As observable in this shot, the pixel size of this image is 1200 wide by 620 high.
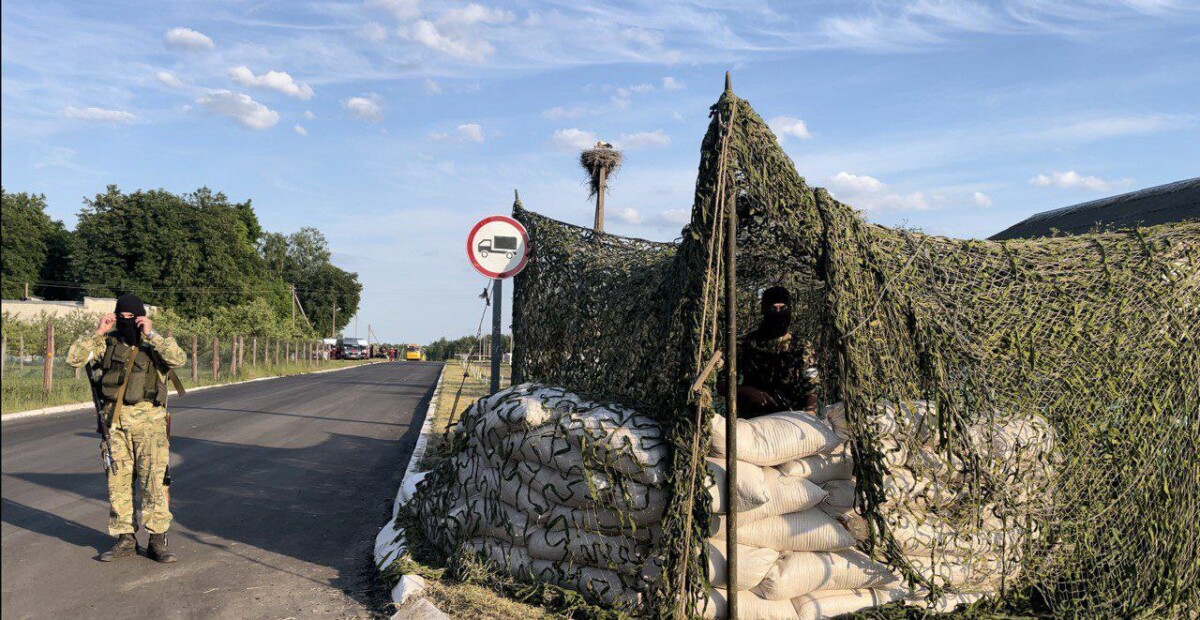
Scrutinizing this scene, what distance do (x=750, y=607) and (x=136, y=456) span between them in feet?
14.7

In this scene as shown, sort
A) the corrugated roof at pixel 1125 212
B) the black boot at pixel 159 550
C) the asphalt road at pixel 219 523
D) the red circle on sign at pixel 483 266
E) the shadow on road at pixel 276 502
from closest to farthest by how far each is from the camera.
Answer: the asphalt road at pixel 219 523 < the black boot at pixel 159 550 < the shadow on road at pixel 276 502 < the red circle on sign at pixel 483 266 < the corrugated roof at pixel 1125 212

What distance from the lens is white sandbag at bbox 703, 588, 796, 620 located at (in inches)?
160

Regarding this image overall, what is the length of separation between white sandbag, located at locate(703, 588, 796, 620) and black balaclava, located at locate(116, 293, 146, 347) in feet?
14.5

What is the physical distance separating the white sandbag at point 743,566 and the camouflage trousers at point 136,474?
4.02 meters

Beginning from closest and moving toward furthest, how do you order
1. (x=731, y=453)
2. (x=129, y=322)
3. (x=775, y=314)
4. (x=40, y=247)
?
1. (x=731, y=453)
2. (x=775, y=314)
3. (x=129, y=322)
4. (x=40, y=247)

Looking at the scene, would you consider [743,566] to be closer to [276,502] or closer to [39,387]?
[276,502]

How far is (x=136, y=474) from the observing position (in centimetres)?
591

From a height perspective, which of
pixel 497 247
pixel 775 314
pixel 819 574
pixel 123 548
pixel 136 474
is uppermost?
pixel 497 247

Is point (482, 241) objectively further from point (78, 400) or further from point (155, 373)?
point (78, 400)

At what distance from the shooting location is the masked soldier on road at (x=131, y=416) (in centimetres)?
574

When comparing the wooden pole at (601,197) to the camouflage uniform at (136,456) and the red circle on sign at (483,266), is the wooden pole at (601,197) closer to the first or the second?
the red circle on sign at (483,266)

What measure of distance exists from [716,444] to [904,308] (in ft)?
3.90

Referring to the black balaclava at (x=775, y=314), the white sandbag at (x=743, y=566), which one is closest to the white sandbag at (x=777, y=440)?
the white sandbag at (x=743, y=566)

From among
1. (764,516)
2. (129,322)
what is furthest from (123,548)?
(764,516)
